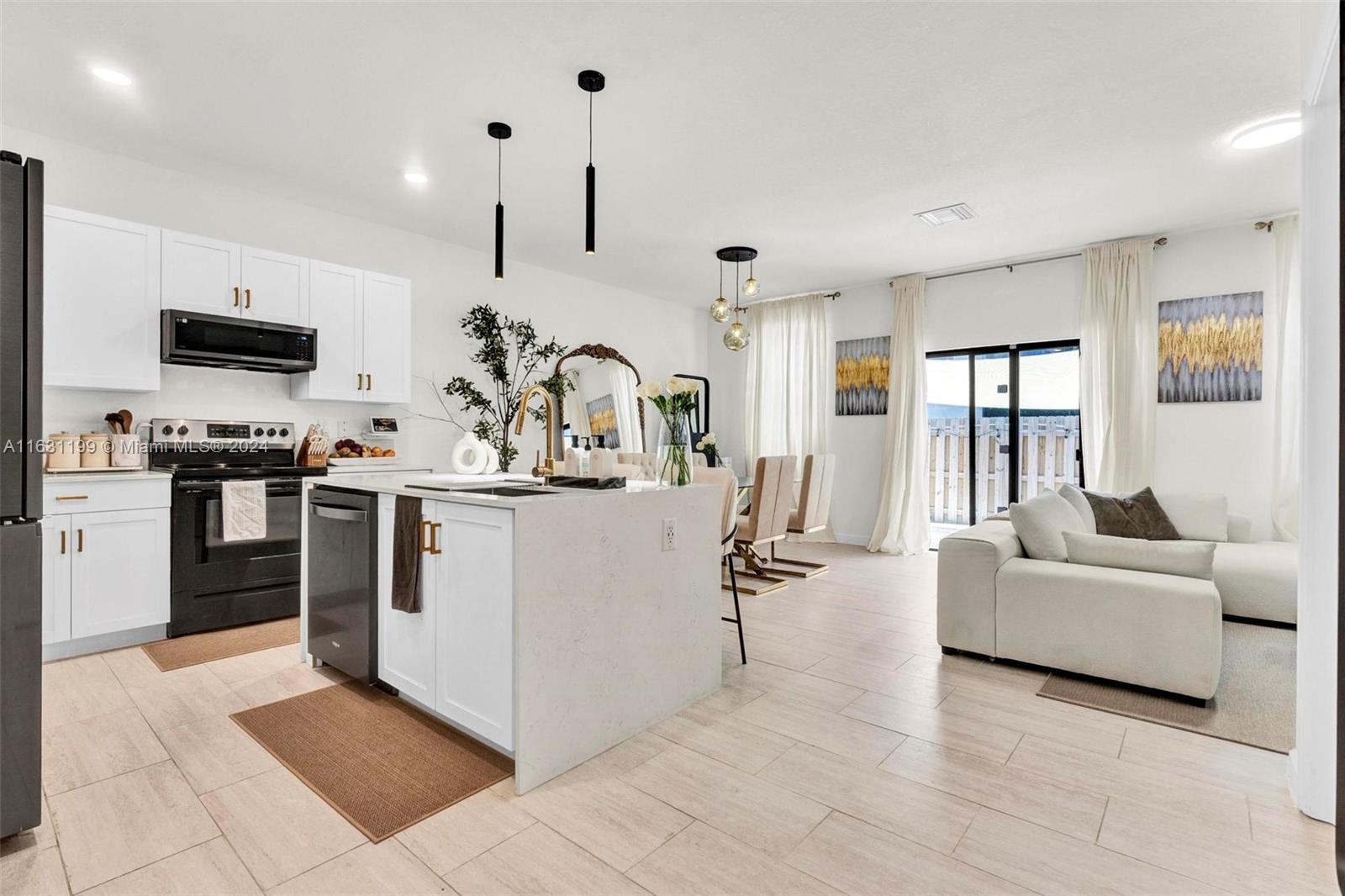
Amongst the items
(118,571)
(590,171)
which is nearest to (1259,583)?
(590,171)

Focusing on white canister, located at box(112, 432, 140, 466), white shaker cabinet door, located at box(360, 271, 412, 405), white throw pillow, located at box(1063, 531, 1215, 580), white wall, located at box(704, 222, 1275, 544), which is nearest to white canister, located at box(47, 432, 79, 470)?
white canister, located at box(112, 432, 140, 466)

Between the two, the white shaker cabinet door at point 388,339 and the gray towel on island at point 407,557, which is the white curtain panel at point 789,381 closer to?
the white shaker cabinet door at point 388,339

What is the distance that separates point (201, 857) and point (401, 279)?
396 centimetres

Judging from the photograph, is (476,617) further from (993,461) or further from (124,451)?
(993,461)

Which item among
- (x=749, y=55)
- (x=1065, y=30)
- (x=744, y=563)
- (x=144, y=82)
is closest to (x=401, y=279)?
(x=144, y=82)

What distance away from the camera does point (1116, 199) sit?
4375 mm

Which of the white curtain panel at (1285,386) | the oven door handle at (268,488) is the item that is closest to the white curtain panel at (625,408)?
the oven door handle at (268,488)

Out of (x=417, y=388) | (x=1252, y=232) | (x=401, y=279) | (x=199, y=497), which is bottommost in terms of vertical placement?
(x=199, y=497)

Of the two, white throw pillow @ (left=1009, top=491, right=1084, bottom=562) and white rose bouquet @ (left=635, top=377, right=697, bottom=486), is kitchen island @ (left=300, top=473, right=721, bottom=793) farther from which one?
white throw pillow @ (left=1009, top=491, right=1084, bottom=562)

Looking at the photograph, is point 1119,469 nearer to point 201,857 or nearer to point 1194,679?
point 1194,679

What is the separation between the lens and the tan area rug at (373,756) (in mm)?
1968

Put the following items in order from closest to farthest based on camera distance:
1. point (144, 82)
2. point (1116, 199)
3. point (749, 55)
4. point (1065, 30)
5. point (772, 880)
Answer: point (772, 880), point (1065, 30), point (749, 55), point (144, 82), point (1116, 199)

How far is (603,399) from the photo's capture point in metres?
6.65

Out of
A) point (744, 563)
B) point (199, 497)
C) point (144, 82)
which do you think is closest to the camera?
point (144, 82)
